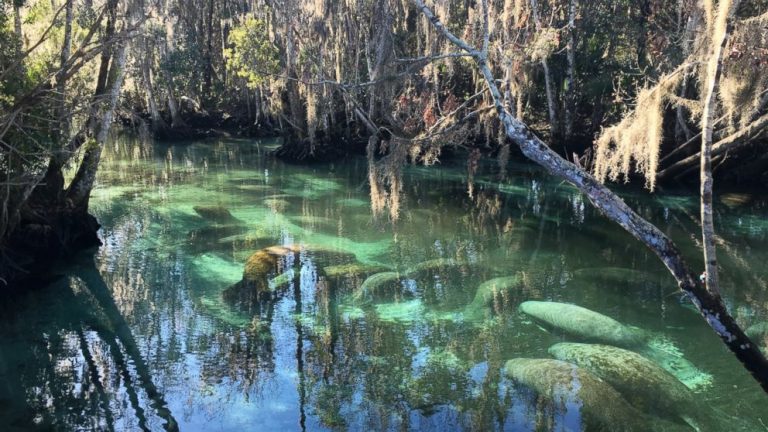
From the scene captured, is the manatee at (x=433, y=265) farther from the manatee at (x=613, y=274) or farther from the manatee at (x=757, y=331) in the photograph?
the manatee at (x=757, y=331)

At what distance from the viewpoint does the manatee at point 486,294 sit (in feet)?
27.9

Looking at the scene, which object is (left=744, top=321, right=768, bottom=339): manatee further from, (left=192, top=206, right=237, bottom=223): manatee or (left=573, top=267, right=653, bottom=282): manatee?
(left=192, top=206, right=237, bottom=223): manatee

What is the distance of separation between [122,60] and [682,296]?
10.6m

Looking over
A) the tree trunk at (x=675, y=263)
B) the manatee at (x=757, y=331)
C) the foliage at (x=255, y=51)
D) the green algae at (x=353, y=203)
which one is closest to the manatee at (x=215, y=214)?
the green algae at (x=353, y=203)

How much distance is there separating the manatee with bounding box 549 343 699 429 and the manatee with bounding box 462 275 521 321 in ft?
5.48

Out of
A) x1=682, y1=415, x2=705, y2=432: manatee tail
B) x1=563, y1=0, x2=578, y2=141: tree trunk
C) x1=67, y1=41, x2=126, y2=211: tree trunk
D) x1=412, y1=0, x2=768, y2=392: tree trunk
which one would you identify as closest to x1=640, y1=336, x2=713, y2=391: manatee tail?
x1=682, y1=415, x2=705, y2=432: manatee tail

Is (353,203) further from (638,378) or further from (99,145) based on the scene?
(638,378)

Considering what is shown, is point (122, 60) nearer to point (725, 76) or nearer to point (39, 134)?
point (39, 134)

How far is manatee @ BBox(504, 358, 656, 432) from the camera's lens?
18.3 ft

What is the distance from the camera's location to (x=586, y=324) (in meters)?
7.59

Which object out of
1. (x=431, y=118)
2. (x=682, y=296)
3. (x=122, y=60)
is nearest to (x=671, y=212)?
(x=682, y=296)

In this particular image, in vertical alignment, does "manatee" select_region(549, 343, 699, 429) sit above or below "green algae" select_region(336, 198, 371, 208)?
below

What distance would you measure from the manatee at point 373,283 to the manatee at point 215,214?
537 cm

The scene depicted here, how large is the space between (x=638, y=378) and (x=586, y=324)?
1.53 meters
